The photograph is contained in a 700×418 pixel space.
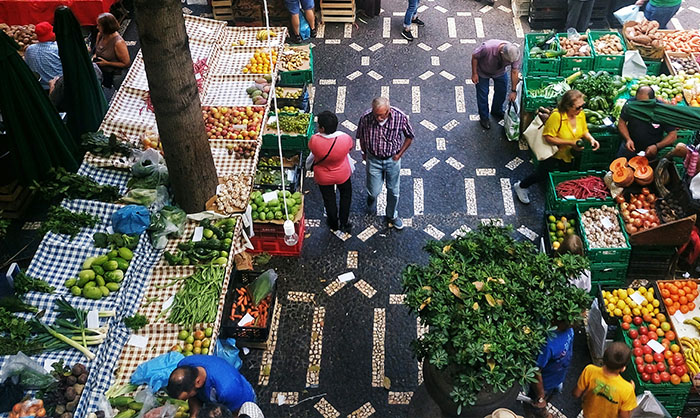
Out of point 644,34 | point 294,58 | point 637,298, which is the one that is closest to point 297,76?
point 294,58

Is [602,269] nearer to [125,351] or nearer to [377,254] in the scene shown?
[377,254]

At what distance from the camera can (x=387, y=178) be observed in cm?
759

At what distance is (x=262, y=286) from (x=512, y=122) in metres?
4.31

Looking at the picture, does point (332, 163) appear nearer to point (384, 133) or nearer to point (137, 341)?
point (384, 133)

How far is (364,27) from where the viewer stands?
11570mm

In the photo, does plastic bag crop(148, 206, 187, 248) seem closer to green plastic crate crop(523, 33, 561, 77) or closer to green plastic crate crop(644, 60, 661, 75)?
green plastic crate crop(523, 33, 561, 77)

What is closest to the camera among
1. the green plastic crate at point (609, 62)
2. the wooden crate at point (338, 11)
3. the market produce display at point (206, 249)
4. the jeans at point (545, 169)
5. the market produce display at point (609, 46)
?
the market produce display at point (206, 249)

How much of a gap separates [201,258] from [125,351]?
1151mm

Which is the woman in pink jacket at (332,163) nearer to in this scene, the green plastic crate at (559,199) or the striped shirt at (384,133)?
the striped shirt at (384,133)

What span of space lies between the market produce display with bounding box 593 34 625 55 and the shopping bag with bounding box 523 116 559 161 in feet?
6.32

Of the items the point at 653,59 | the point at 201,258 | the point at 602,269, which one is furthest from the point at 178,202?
the point at 653,59

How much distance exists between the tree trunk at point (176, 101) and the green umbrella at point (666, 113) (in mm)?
4866

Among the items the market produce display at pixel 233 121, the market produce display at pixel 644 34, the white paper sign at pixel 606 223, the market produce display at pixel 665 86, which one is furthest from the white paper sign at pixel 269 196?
the market produce display at pixel 644 34

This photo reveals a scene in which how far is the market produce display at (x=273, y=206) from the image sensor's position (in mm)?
7324
